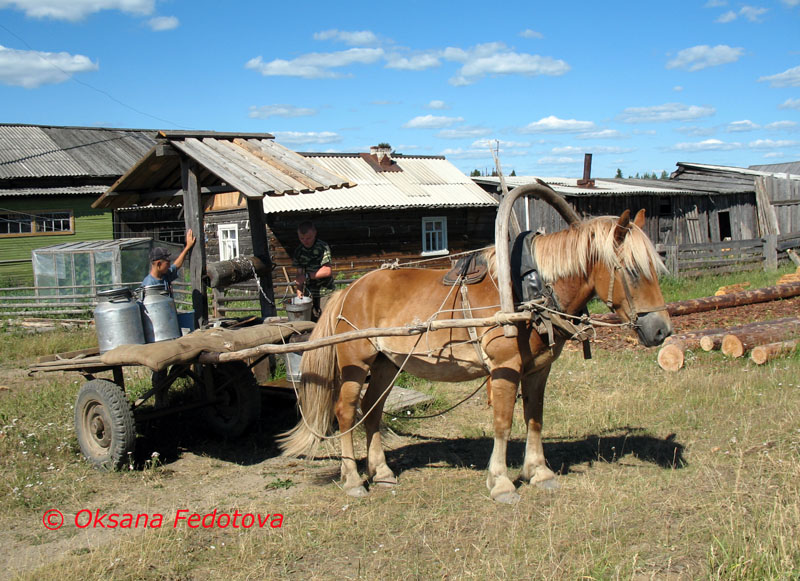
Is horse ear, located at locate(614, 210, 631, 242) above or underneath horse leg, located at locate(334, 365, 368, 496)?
above

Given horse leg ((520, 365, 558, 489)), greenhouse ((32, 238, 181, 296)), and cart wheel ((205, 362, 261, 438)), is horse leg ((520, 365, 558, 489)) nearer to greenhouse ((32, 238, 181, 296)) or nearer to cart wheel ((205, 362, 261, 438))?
cart wheel ((205, 362, 261, 438))

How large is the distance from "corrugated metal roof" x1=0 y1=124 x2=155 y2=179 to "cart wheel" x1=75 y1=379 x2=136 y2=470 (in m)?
17.9

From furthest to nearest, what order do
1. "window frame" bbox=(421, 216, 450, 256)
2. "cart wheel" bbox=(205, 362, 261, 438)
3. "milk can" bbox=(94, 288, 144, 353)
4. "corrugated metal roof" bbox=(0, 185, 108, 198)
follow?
1. "window frame" bbox=(421, 216, 450, 256)
2. "corrugated metal roof" bbox=(0, 185, 108, 198)
3. "cart wheel" bbox=(205, 362, 261, 438)
4. "milk can" bbox=(94, 288, 144, 353)

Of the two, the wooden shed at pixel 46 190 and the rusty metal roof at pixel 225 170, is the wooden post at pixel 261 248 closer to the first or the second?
the rusty metal roof at pixel 225 170

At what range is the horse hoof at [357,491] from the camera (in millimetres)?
5145

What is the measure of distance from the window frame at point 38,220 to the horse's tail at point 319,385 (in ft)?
62.0

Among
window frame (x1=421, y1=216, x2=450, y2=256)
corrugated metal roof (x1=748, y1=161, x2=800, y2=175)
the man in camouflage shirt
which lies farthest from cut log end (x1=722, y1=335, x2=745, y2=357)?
corrugated metal roof (x1=748, y1=161, x2=800, y2=175)

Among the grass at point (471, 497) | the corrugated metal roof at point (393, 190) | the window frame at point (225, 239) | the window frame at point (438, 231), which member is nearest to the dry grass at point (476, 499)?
the grass at point (471, 497)

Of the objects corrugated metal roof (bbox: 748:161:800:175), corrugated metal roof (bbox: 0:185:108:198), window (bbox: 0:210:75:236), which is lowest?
window (bbox: 0:210:75:236)

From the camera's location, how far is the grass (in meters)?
3.75

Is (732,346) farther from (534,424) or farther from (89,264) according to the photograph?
(89,264)

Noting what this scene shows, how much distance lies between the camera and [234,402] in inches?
265

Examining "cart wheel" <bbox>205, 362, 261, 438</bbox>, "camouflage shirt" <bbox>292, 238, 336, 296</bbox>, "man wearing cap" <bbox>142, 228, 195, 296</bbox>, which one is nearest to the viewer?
"man wearing cap" <bbox>142, 228, 195, 296</bbox>

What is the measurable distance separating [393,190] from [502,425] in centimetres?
1748
